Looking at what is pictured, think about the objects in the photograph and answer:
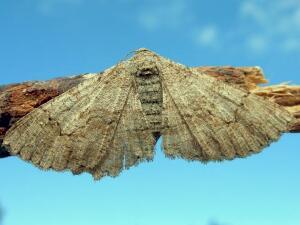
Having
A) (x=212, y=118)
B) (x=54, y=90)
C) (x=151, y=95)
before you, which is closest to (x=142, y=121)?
(x=151, y=95)

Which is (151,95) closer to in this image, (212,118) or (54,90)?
(212,118)

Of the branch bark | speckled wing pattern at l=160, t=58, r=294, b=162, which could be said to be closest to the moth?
speckled wing pattern at l=160, t=58, r=294, b=162

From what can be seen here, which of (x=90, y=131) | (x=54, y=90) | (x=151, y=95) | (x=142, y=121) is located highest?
(x=54, y=90)

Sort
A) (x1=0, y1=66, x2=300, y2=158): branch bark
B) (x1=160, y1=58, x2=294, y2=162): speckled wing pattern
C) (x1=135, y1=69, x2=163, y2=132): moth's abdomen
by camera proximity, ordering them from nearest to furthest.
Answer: (x1=160, y1=58, x2=294, y2=162): speckled wing pattern → (x1=135, y1=69, x2=163, y2=132): moth's abdomen → (x1=0, y1=66, x2=300, y2=158): branch bark

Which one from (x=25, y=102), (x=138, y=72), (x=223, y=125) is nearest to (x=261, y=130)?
(x=223, y=125)

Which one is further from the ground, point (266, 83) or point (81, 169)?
point (266, 83)

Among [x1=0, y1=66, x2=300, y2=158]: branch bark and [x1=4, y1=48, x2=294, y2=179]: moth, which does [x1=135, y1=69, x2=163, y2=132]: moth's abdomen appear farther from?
[x1=0, y1=66, x2=300, y2=158]: branch bark

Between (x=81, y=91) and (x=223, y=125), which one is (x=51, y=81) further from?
(x=223, y=125)
